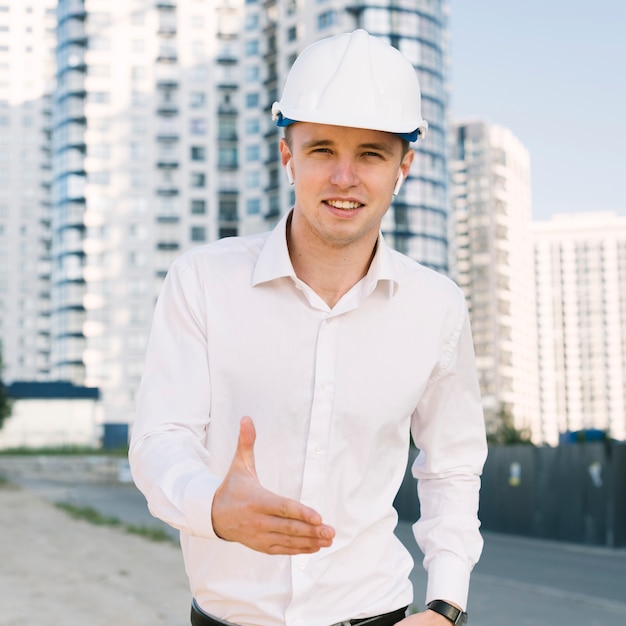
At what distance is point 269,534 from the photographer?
151cm

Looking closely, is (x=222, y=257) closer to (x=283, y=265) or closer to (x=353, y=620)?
(x=283, y=265)

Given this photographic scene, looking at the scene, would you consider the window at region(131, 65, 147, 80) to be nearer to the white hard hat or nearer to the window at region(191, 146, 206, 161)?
the window at region(191, 146, 206, 161)

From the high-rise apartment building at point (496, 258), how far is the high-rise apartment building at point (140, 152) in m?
41.3

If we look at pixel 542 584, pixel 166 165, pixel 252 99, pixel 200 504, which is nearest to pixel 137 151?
pixel 166 165

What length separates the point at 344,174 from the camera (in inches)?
75.7

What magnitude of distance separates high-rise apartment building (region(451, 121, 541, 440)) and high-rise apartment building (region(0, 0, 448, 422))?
4132 cm

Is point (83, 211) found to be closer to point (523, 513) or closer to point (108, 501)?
point (108, 501)

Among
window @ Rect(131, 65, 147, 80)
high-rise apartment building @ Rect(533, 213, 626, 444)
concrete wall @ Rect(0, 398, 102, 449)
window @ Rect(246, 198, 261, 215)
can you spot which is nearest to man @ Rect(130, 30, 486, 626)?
concrete wall @ Rect(0, 398, 102, 449)

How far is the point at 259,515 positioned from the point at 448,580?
2.38ft

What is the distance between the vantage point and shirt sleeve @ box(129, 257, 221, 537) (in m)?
1.67

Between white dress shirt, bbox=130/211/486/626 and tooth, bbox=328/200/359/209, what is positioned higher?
tooth, bbox=328/200/359/209

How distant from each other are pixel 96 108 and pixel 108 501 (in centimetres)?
4959

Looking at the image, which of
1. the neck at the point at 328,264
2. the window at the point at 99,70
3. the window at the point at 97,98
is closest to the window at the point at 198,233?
the window at the point at 97,98

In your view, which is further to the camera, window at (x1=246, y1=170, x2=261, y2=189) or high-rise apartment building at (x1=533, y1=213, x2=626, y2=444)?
high-rise apartment building at (x1=533, y1=213, x2=626, y2=444)
